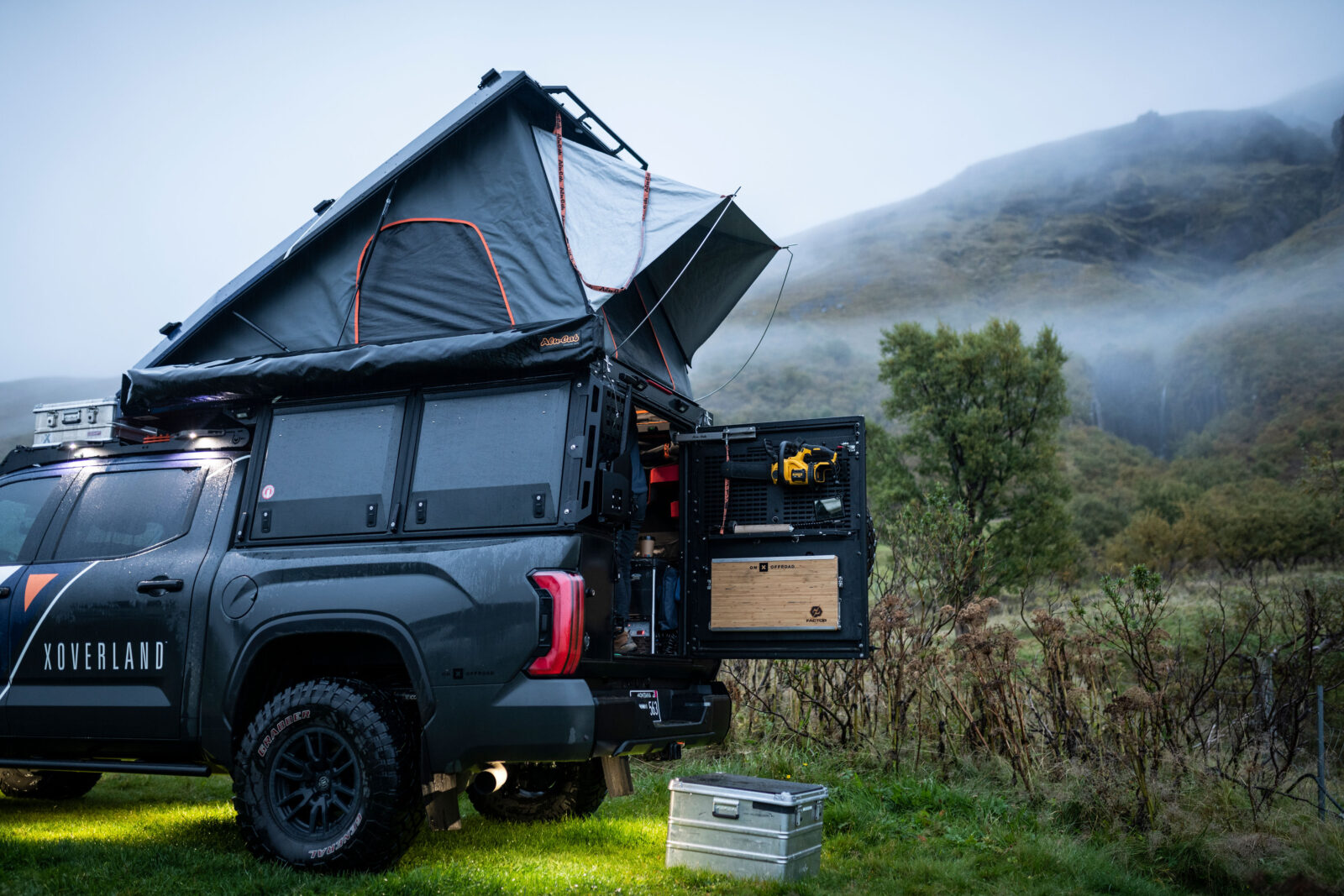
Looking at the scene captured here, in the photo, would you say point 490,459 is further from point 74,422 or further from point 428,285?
point 74,422

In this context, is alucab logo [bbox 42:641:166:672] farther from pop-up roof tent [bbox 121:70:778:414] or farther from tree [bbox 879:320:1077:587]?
tree [bbox 879:320:1077:587]

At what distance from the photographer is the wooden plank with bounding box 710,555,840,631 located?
5.17 meters

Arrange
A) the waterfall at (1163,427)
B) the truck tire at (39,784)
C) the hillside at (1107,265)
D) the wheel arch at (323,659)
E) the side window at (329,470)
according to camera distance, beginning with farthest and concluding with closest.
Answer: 1. the hillside at (1107,265)
2. the waterfall at (1163,427)
3. the truck tire at (39,784)
4. the side window at (329,470)
5. the wheel arch at (323,659)

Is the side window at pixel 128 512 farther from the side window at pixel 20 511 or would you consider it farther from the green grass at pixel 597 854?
the green grass at pixel 597 854

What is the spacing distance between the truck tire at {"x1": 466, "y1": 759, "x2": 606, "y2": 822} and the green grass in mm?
152

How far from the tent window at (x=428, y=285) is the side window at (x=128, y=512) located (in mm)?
1262

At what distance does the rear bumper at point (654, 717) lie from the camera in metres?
4.18

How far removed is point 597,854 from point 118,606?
8.97 ft

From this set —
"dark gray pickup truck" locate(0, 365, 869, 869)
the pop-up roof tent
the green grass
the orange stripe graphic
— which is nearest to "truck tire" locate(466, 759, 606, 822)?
"dark gray pickup truck" locate(0, 365, 869, 869)

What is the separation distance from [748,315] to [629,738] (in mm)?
96863

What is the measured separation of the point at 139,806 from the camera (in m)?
6.38

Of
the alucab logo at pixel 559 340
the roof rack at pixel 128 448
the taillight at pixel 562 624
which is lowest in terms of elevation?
the taillight at pixel 562 624

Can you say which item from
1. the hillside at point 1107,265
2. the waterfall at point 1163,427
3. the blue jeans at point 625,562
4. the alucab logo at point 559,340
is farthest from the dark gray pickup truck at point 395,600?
the waterfall at point 1163,427

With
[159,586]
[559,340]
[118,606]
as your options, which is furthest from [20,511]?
[559,340]
